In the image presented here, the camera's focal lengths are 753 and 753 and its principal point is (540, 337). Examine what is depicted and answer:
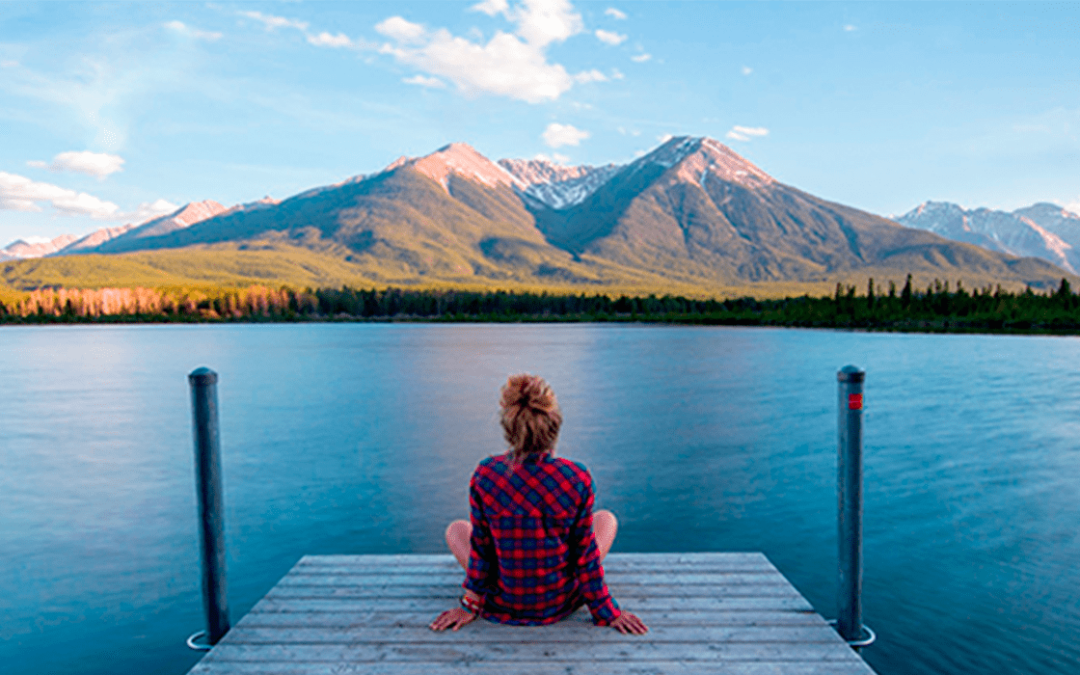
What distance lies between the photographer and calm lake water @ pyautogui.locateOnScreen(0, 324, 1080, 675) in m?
12.3

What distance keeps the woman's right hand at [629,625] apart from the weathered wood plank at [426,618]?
27cm

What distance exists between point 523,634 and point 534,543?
0.99 meters

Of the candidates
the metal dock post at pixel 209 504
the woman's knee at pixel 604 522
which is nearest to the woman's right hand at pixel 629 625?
the woman's knee at pixel 604 522

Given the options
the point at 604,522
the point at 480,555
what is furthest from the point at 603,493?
the point at 480,555

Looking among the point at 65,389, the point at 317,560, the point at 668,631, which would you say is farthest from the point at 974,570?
the point at 65,389

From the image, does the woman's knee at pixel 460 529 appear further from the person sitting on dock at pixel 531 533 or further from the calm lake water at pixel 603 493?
the calm lake water at pixel 603 493

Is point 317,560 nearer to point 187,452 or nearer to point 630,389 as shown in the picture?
point 187,452

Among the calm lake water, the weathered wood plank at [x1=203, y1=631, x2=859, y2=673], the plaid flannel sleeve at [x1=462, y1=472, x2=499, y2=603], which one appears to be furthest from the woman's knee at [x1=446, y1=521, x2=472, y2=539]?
the calm lake water

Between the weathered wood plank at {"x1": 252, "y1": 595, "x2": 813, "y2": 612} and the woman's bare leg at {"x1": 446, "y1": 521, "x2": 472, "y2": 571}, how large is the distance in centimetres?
68

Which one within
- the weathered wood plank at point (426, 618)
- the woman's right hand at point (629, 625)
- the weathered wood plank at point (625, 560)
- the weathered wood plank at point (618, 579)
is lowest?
the weathered wood plank at point (625, 560)

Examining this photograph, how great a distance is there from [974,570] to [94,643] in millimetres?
15610

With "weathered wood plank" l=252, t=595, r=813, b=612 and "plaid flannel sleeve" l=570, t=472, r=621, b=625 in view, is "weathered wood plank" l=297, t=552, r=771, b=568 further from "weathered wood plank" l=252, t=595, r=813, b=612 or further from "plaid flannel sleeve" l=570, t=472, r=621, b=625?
"plaid flannel sleeve" l=570, t=472, r=621, b=625

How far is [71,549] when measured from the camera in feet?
55.3

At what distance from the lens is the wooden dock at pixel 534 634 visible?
6574 millimetres
